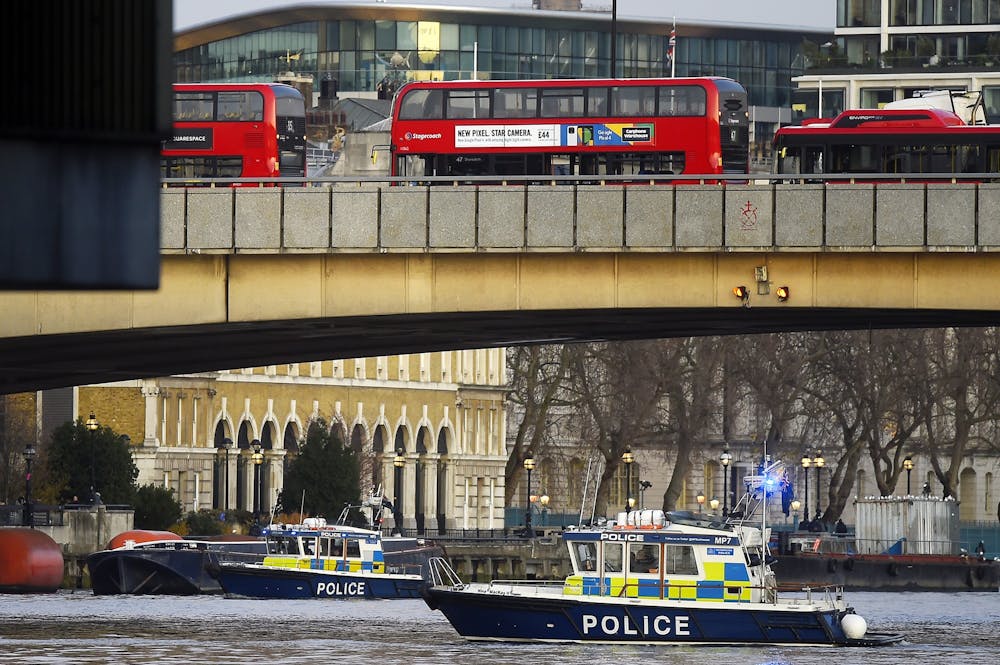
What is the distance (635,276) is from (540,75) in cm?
13673

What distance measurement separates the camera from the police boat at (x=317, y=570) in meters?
77.3

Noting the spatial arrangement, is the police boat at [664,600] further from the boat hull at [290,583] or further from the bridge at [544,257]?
the boat hull at [290,583]

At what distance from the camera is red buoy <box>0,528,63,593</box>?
79.1 metres

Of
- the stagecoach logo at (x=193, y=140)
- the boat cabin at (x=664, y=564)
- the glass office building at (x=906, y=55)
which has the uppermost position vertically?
the glass office building at (x=906, y=55)

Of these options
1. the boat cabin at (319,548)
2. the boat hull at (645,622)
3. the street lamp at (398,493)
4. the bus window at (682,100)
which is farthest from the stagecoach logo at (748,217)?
the street lamp at (398,493)

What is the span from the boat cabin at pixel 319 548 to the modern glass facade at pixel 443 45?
338ft

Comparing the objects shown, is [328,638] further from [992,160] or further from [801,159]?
[992,160]

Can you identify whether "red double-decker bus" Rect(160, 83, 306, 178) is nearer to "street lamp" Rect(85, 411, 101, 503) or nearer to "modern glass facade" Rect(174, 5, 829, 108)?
"street lamp" Rect(85, 411, 101, 503)

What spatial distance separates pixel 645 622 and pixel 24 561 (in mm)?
33102

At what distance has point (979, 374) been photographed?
378 feet

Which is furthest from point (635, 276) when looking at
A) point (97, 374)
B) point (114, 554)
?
point (114, 554)

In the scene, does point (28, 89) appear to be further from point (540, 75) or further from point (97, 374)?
point (540, 75)

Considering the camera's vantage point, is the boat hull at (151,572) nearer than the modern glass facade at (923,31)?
Yes

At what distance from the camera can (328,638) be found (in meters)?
56.8
